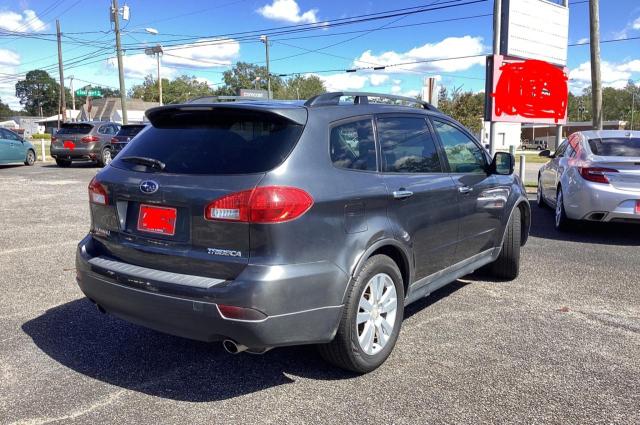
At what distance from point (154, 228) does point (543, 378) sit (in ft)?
8.47

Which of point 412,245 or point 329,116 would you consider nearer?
point 329,116

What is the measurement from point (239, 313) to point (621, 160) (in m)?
6.20

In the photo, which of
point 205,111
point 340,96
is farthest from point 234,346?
point 340,96

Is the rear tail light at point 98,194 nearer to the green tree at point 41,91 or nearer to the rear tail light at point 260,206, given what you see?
the rear tail light at point 260,206

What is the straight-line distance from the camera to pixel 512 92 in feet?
47.5

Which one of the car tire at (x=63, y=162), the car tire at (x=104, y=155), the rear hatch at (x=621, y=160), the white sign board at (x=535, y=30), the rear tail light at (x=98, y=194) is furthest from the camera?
the car tire at (x=63, y=162)

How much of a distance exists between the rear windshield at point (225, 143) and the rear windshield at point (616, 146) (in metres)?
6.17

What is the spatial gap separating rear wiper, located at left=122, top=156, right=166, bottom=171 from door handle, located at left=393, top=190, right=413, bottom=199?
149 cm

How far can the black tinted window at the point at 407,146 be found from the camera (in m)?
3.71

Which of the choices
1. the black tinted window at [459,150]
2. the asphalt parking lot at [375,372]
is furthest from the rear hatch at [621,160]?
the black tinted window at [459,150]

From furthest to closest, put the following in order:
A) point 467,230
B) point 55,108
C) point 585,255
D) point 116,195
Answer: point 55,108
point 585,255
point 467,230
point 116,195

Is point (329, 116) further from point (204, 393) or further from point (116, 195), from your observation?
point (204, 393)

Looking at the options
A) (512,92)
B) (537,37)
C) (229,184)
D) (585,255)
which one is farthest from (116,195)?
(537,37)

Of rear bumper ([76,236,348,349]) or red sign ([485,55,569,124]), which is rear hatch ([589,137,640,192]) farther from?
red sign ([485,55,569,124])
